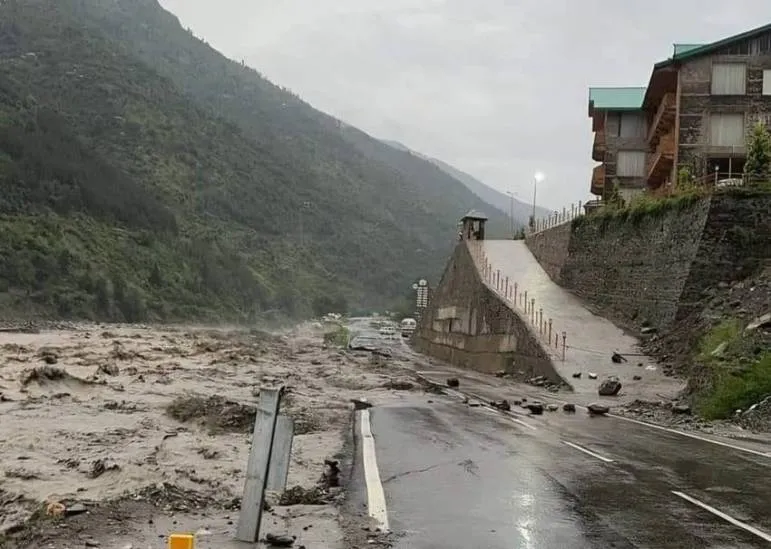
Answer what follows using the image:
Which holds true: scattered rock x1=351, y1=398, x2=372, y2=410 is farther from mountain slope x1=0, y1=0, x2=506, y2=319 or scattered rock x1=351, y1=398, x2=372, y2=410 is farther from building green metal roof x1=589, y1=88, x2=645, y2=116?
mountain slope x1=0, y1=0, x2=506, y2=319

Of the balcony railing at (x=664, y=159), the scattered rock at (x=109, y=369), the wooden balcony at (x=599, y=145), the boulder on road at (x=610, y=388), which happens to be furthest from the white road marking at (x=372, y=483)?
the wooden balcony at (x=599, y=145)

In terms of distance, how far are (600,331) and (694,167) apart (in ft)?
41.7

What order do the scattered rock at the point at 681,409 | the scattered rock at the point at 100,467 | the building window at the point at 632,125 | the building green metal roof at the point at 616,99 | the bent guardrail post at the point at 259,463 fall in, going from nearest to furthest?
the bent guardrail post at the point at 259,463 → the scattered rock at the point at 100,467 → the scattered rock at the point at 681,409 → the building window at the point at 632,125 → the building green metal roof at the point at 616,99

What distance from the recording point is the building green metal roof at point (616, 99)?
5606 cm

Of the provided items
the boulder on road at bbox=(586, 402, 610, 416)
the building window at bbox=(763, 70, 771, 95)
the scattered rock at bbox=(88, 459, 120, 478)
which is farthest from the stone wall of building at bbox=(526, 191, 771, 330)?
the scattered rock at bbox=(88, 459, 120, 478)

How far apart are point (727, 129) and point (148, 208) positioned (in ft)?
279

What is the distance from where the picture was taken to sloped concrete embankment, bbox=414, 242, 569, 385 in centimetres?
3359

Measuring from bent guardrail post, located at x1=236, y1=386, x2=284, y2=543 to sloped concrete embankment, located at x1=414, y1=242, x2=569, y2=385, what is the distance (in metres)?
22.3

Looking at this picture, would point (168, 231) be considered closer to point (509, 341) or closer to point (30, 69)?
point (30, 69)

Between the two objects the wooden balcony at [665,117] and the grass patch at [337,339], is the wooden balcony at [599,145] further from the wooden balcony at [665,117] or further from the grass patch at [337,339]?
the grass patch at [337,339]

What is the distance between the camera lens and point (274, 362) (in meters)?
43.6

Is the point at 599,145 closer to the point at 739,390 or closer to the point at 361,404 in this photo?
the point at 739,390

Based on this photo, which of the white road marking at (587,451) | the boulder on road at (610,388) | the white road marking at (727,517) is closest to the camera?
the white road marking at (727,517)

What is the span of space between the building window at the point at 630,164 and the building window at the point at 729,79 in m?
13.4
